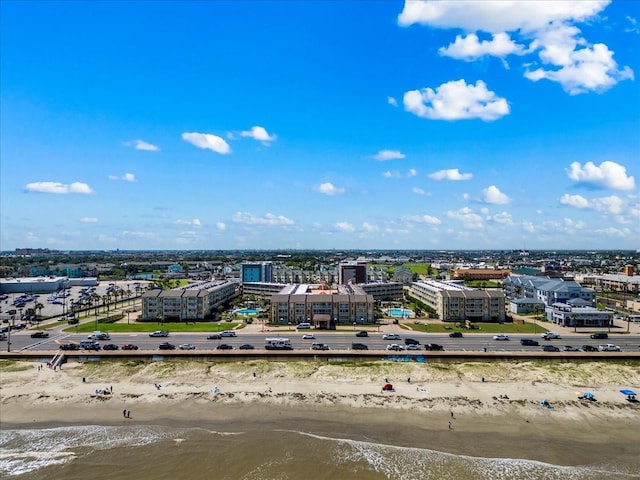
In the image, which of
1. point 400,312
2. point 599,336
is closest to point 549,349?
point 599,336

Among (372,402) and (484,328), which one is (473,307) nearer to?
(484,328)

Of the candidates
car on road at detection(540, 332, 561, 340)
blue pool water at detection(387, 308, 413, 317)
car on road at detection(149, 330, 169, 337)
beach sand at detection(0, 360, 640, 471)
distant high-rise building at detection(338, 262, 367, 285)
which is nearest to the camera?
beach sand at detection(0, 360, 640, 471)

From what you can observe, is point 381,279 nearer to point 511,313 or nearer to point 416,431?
point 511,313

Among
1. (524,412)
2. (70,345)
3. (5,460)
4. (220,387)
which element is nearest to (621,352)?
(524,412)

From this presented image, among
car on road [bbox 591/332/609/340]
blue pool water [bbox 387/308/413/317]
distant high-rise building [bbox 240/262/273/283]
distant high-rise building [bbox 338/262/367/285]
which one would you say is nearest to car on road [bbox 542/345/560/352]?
car on road [bbox 591/332/609/340]

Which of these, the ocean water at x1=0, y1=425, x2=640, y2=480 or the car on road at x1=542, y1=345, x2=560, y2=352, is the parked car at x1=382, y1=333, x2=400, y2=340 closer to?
the car on road at x1=542, y1=345, x2=560, y2=352
